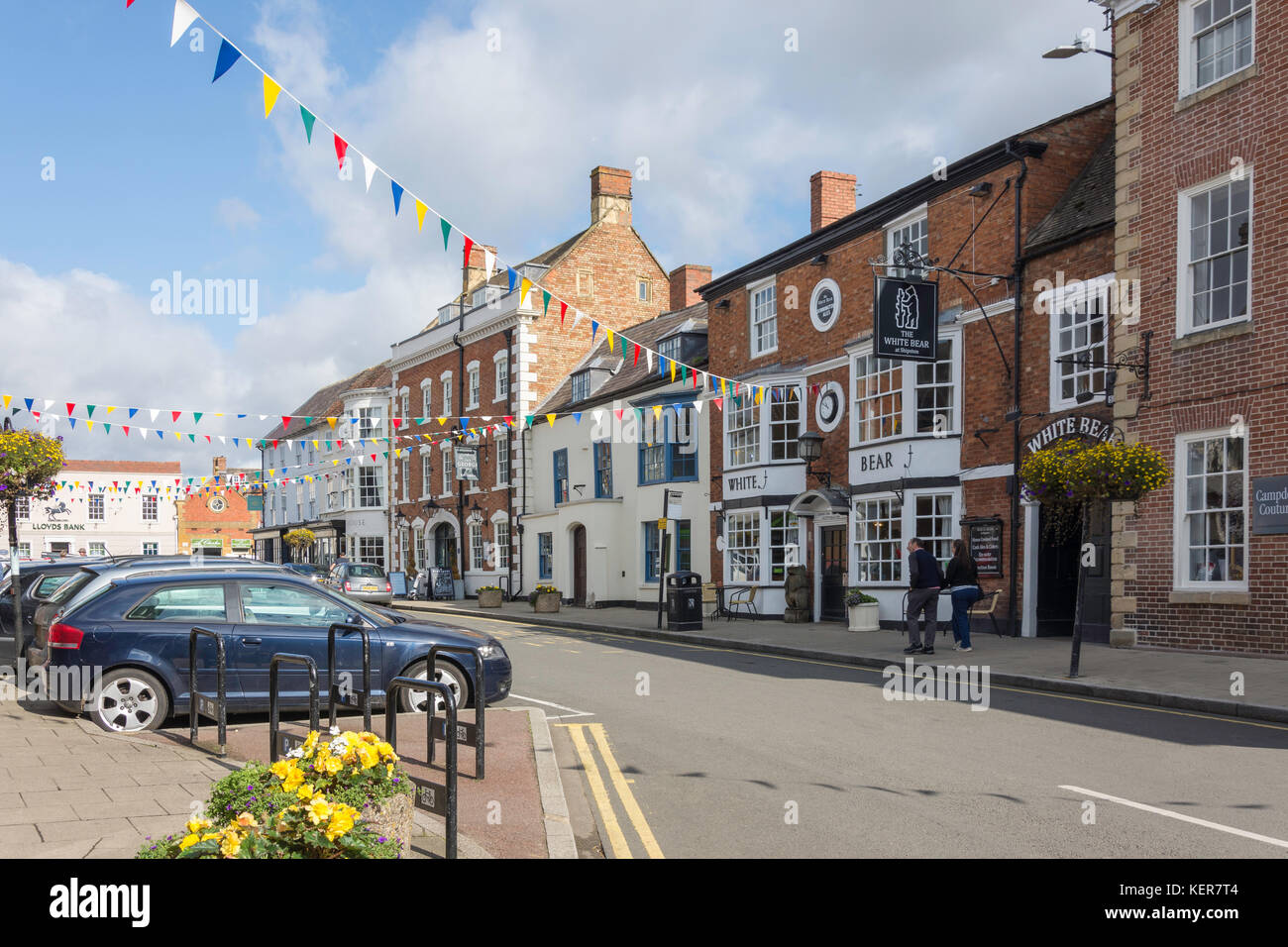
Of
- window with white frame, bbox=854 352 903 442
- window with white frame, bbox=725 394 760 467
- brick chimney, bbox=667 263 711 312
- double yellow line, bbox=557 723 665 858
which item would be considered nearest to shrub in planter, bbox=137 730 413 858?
double yellow line, bbox=557 723 665 858

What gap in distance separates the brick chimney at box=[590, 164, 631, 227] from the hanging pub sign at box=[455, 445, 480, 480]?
390 inches

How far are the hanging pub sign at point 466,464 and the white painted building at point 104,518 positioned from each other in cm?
4005

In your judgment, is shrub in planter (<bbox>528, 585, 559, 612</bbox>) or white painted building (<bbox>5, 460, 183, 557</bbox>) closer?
shrub in planter (<bbox>528, 585, 559, 612</bbox>)

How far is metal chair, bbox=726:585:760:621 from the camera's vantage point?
2473 cm

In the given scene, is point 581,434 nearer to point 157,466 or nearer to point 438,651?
point 438,651

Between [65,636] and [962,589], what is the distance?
1201 cm

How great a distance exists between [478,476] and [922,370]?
2232cm

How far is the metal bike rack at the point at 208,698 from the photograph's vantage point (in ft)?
26.8

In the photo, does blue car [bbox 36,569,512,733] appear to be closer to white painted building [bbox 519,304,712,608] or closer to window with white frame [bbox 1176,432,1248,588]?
window with white frame [bbox 1176,432,1248,588]

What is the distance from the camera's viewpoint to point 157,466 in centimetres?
8031

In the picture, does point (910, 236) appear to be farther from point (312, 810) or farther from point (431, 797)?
point (312, 810)

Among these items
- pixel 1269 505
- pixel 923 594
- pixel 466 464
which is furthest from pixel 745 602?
pixel 466 464

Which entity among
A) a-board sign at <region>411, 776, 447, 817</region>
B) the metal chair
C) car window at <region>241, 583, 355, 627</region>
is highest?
car window at <region>241, 583, 355, 627</region>

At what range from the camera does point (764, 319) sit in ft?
85.2
